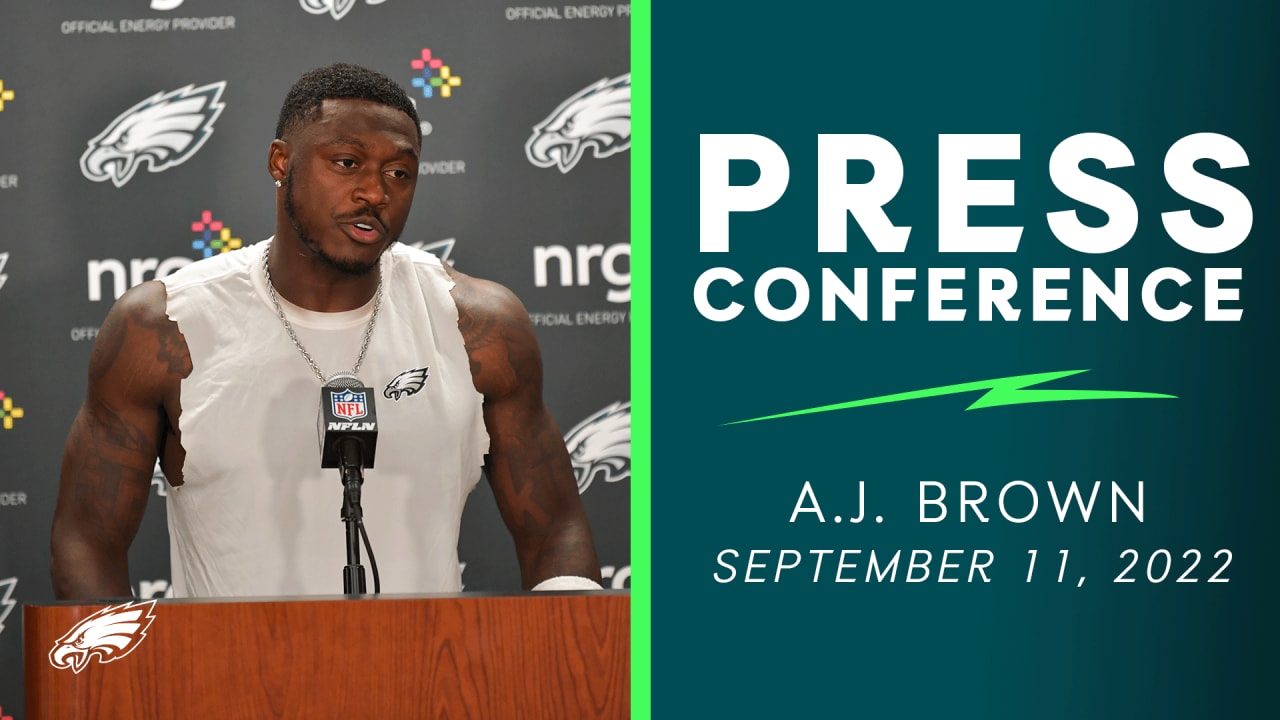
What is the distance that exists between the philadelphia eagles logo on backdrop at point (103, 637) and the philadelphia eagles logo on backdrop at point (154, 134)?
84.3 inches

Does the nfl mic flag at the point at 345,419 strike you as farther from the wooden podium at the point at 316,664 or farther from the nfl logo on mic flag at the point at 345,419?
the wooden podium at the point at 316,664

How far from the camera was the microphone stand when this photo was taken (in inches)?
50.1

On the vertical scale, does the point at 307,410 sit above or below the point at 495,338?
below

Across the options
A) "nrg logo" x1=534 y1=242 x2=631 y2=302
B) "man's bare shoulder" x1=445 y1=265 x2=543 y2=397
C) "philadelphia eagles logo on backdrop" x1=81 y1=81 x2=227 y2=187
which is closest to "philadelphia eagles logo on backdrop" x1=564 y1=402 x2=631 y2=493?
"nrg logo" x1=534 y1=242 x2=631 y2=302

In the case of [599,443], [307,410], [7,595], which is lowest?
[7,595]

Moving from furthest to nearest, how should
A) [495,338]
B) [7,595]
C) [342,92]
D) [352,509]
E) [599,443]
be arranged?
1. [599,443]
2. [7,595]
3. [495,338]
4. [342,92]
5. [352,509]

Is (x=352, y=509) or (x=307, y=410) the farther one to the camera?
(x=307, y=410)

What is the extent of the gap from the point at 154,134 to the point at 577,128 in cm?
94

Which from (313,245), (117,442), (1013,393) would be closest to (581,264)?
(313,245)

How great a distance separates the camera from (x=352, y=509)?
1.31m

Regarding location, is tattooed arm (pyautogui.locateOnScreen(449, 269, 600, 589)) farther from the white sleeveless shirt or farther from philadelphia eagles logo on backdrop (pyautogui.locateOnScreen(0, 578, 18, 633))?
philadelphia eagles logo on backdrop (pyautogui.locateOnScreen(0, 578, 18, 633))

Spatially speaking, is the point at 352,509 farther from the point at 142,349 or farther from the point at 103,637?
the point at 142,349

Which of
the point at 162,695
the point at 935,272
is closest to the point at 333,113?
the point at 162,695

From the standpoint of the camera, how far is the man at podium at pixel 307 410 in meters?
2.21
